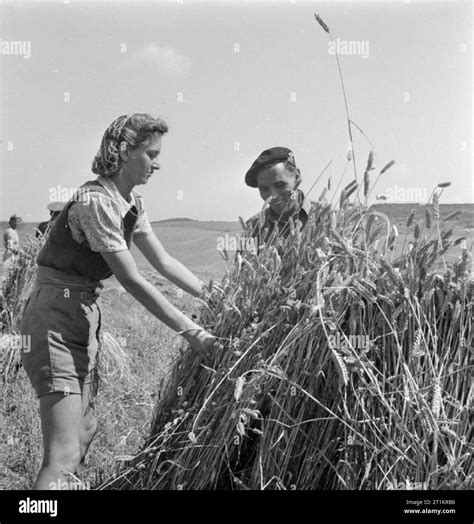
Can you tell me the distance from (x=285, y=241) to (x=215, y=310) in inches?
13.7

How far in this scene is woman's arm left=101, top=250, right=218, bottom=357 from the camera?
2.50 metres

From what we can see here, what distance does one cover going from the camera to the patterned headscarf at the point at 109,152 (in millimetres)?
2691

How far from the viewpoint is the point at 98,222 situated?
8.30 ft

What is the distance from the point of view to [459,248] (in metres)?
2.82

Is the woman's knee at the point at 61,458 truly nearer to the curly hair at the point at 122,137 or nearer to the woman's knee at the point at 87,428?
the woman's knee at the point at 87,428

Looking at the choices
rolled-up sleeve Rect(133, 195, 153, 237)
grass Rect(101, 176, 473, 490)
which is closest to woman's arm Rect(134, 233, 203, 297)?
rolled-up sleeve Rect(133, 195, 153, 237)

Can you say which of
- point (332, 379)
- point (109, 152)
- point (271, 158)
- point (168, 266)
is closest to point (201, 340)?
point (332, 379)

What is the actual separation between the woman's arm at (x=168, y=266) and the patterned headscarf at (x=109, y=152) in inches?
14.9

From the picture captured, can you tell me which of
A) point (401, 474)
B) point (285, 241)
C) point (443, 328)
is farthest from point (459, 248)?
point (401, 474)

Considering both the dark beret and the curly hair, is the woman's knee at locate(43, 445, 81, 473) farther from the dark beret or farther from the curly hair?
the dark beret

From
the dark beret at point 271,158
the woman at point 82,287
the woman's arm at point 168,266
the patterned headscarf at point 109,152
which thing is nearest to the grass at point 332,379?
the woman at point 82,287

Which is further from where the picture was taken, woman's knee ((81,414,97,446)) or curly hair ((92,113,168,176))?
woman's knee ((81,414,97,446))

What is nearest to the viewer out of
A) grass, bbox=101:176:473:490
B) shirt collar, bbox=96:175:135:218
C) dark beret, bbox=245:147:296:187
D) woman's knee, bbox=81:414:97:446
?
grass, bbox=101:176:473:490

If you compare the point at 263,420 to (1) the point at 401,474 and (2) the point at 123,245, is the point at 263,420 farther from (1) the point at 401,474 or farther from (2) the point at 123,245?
(2) the point at 123,245
